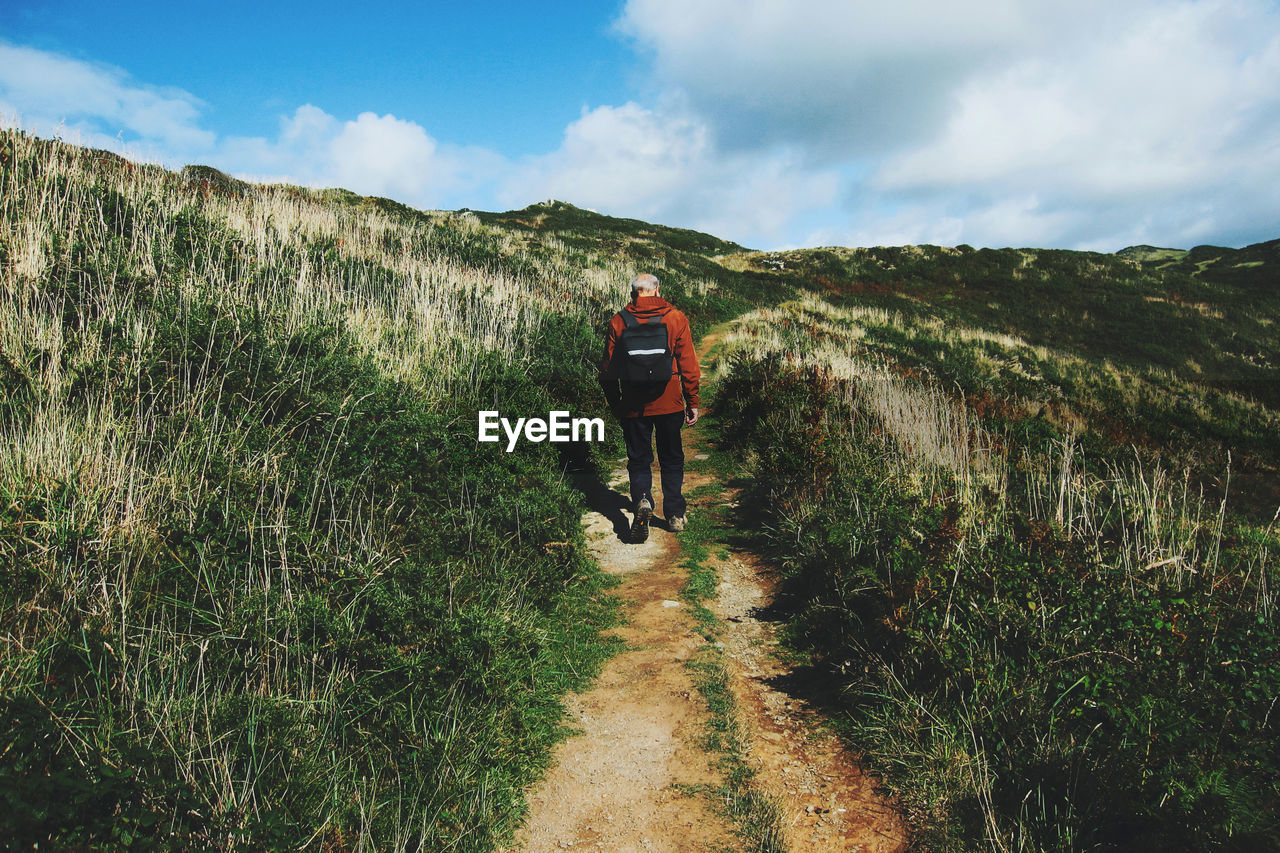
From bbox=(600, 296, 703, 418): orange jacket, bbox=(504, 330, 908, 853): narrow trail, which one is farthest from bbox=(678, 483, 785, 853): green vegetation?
bbox=(600, 296, 703, 418): orange jacket

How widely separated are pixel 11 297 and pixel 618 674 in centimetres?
536

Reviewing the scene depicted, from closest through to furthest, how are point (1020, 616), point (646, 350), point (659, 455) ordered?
point (1020, 616) → point (646, 350) → point (659, 455)

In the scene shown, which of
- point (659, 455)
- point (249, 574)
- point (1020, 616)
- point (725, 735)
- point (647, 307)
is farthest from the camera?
point (659, 455)

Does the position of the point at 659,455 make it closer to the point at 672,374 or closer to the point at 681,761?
the point at 672,374

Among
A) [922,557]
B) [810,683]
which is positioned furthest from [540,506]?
[922,557]

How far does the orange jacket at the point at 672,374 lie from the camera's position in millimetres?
5867

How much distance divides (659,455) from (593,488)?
144 cm

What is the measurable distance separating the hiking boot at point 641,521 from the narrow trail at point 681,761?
1.17 metres

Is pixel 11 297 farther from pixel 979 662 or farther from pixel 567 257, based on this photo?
pixel 567 257

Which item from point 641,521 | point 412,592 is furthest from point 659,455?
point 412,592

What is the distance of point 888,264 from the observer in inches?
1732

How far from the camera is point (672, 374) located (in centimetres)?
589

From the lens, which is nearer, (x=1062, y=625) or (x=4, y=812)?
(x=4, y=812)

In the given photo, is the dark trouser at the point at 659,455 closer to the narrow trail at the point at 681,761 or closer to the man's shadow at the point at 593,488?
the man's shadow at the point at 593,488
